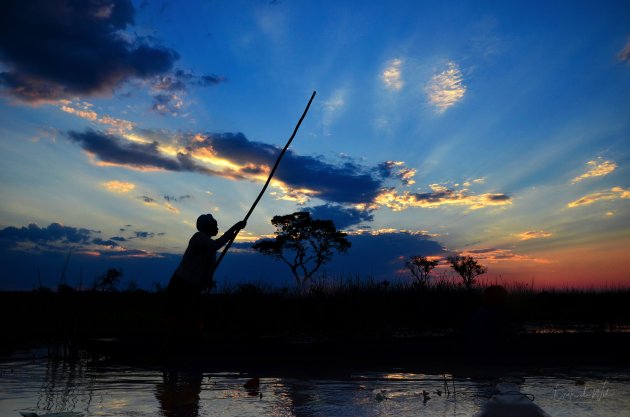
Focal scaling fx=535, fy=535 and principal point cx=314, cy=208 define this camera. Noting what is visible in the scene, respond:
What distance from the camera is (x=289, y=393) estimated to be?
4781mm

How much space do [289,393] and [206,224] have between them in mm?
2962

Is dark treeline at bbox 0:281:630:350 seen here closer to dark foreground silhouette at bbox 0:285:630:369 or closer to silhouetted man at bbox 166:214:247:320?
dark foreground silhouette at bbox 0:285:630:369

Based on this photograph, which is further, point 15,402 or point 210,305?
point 210,305

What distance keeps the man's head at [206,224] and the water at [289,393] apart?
70.8 inches

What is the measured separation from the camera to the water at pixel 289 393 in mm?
4031

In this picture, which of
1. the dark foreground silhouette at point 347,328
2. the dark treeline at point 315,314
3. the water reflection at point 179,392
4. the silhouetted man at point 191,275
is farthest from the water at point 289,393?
the dark treeline at point 315,314

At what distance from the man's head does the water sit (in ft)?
5.90

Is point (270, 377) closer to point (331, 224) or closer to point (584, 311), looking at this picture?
point (584, 311)

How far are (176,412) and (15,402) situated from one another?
1580mm

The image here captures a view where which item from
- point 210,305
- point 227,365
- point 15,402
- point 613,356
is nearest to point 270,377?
point 227,365

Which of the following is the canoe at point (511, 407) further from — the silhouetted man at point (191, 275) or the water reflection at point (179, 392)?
the silhouetted man at point (191, 275)

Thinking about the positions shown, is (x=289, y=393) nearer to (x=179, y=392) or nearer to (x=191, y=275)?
(x=179, y=392)

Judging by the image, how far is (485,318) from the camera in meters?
6.27

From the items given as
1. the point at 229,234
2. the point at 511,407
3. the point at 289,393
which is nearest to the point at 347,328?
the point at 229,234
